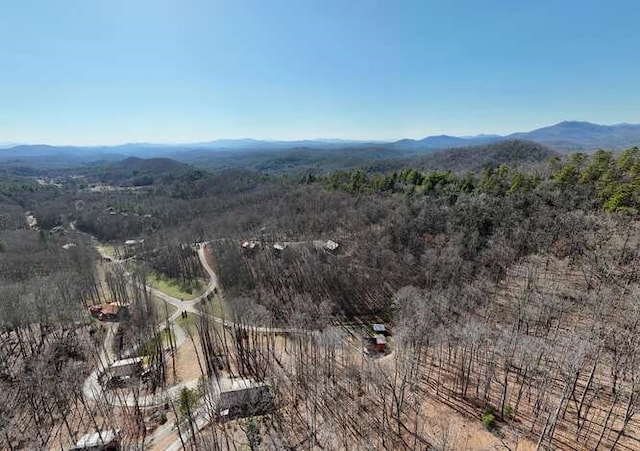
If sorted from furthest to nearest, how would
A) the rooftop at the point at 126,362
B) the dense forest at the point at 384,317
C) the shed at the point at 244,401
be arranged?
the rooftop at the point at 126,362, the shed at the point at 244,401, the dense forest at the point at 384,317

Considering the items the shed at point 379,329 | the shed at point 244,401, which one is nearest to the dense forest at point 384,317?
the shed at point 244,401

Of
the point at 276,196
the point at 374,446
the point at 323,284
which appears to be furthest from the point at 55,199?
the point at 374,446

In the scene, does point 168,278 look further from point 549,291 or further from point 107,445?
point 549,291

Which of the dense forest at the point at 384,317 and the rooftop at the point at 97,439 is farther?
the dense forest at the point at 384,317

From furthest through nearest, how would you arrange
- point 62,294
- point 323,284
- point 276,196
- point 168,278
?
point 276,196 < point 168,278 < point 323,284 < point 62,294

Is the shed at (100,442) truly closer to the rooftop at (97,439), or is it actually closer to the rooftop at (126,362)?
the rooftop at (97,439)

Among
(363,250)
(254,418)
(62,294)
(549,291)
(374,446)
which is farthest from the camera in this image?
(363,250)

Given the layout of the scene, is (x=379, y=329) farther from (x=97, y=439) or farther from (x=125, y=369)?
(x=97, y=439)
